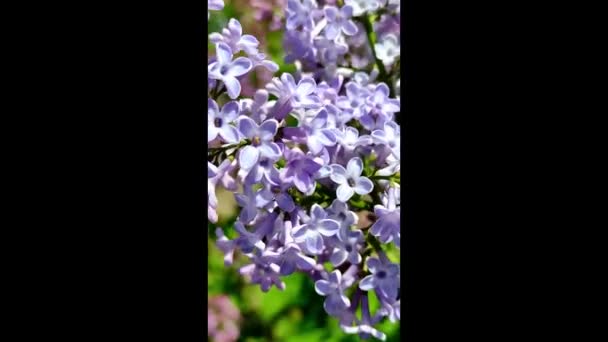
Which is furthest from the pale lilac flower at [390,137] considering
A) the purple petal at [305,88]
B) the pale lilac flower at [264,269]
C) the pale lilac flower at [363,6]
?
the pale lilac flower at [363,6]

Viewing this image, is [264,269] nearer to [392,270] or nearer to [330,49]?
[392,270]

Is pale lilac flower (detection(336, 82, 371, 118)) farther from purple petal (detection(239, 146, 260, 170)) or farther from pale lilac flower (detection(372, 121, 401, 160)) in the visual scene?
purple petal (detection(239, 146, 260, 170))

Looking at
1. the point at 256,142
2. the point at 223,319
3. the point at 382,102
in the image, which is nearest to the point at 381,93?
the point at 382,102

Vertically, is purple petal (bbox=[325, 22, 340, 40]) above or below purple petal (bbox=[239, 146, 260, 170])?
above

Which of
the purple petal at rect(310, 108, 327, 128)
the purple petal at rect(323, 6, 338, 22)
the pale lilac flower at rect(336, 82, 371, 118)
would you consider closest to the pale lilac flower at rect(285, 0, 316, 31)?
the purple petal at rect(323, 6, 338, 22)
